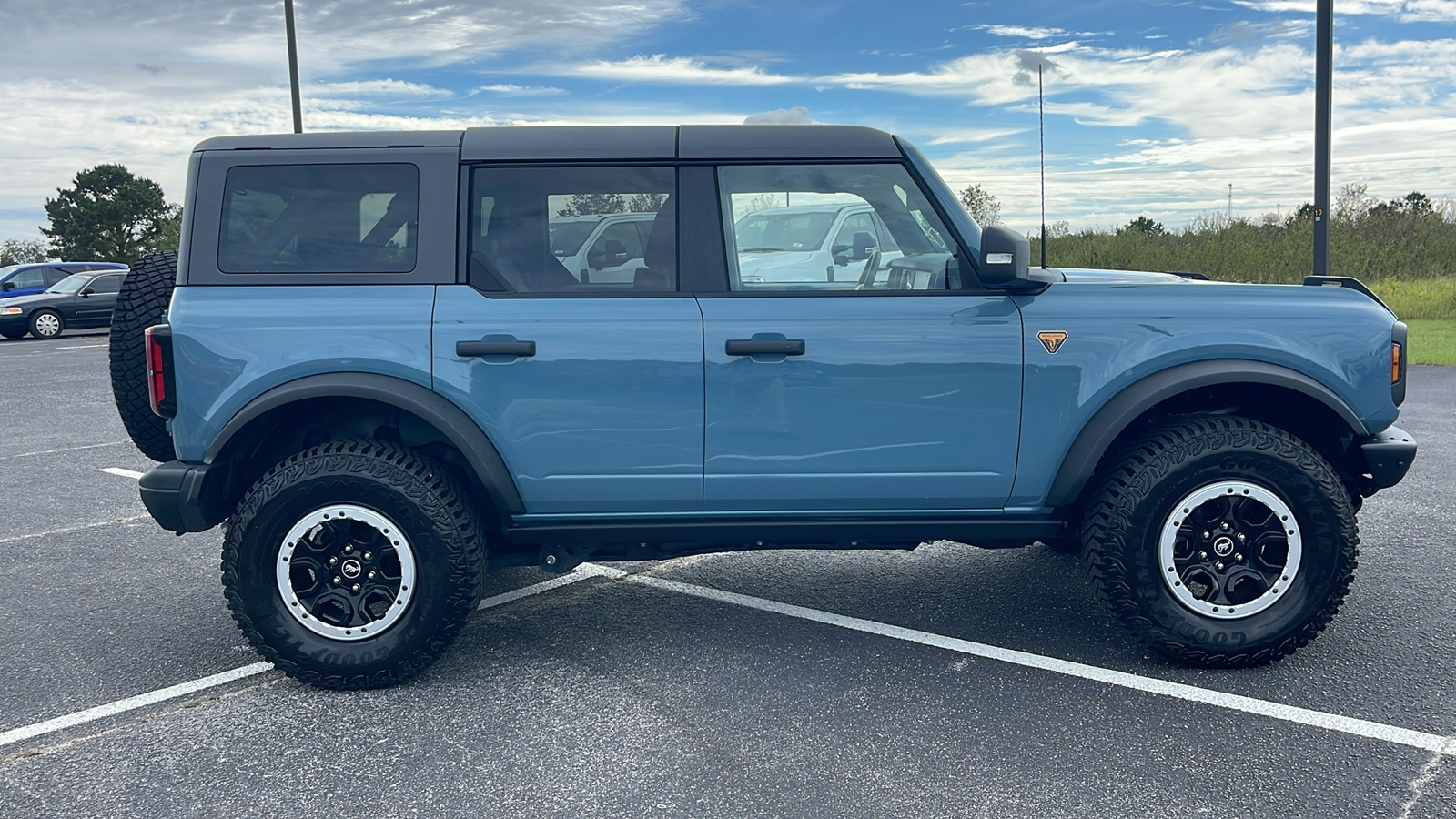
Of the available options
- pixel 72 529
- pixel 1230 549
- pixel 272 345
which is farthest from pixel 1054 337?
pixel 72 529

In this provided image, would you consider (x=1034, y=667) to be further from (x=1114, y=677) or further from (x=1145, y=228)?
(x=1145, y=228)

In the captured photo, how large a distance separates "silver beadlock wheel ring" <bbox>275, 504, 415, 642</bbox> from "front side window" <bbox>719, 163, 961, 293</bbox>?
1550 millimetres

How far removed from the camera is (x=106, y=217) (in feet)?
221

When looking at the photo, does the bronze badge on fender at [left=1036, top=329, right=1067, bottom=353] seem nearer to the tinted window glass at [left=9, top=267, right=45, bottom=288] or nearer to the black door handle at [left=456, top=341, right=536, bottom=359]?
the black door handle at [left=456, top=341, right=536, bottom=359]

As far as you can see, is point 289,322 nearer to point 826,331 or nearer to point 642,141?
point 642,141

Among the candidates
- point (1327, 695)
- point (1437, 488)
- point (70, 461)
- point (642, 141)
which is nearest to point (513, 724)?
point (642, 141)

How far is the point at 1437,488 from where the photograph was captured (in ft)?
22.3

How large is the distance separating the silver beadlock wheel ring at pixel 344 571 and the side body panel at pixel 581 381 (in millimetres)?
536

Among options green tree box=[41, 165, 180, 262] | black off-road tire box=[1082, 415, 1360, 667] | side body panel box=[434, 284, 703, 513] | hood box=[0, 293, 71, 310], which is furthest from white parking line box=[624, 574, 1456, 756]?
green tree box=[41, 165, 180, 262]

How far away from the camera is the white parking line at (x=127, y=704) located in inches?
139

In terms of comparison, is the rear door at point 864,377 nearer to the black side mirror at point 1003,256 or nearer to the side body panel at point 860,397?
the side body panel at point 860,397

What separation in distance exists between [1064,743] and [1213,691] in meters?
0.77

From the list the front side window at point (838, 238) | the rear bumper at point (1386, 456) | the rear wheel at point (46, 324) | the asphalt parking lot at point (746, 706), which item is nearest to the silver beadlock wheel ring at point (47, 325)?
the rear wheel at point (46, 324)

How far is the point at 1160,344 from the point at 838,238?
1.19 meters
